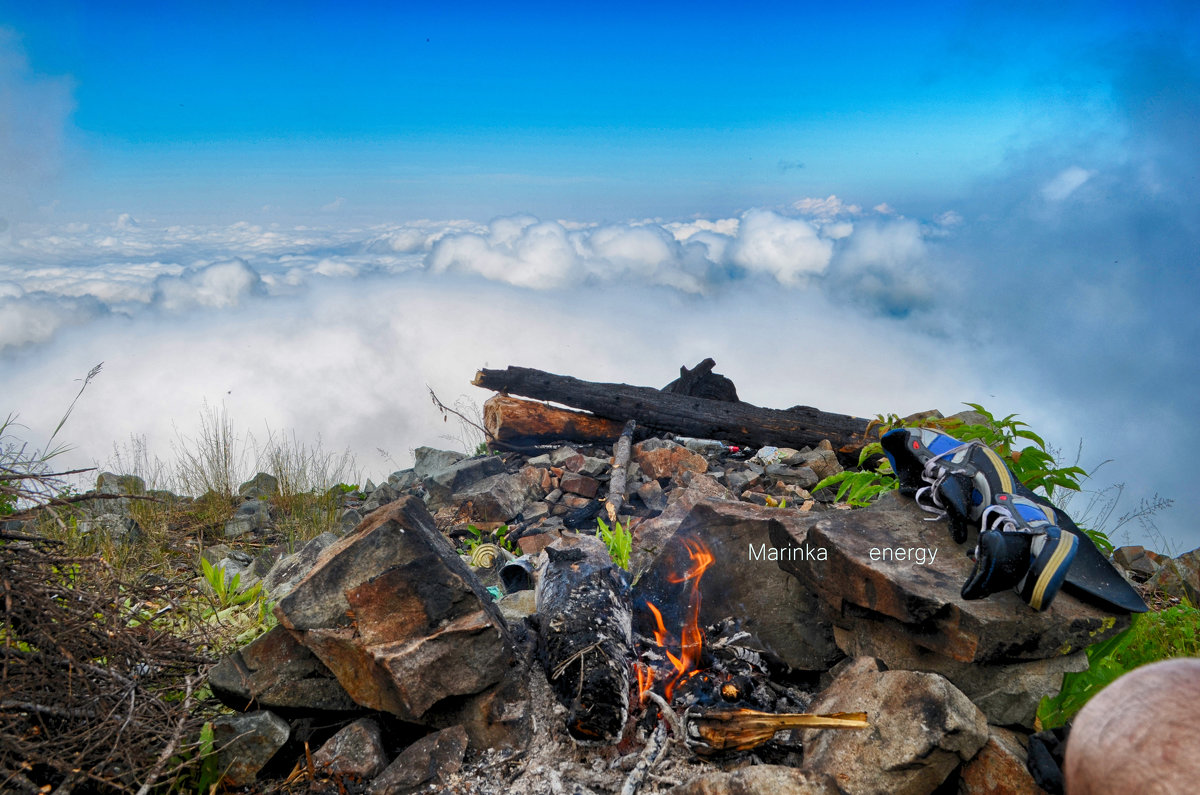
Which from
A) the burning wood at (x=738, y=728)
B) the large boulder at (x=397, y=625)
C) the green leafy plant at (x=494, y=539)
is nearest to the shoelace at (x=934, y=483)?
the burning wood at (x=738, y=728)

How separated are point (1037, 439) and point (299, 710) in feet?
15.9

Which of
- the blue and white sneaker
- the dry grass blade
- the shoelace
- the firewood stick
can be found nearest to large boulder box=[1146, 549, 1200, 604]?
the shoelace

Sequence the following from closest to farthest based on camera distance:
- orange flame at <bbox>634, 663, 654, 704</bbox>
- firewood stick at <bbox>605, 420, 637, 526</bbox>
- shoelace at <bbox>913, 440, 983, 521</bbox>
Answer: orange flame at <bbox>634, 663, 654, 704</bbox>
shoelace at <bbox>913, 440, 983, 521</bbox>
firewood stick at <bbox>605, 420, 637, 526</bbox>

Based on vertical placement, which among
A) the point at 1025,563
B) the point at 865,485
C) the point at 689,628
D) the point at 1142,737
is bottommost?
the point at 689,628

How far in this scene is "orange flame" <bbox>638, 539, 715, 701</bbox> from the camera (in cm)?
367

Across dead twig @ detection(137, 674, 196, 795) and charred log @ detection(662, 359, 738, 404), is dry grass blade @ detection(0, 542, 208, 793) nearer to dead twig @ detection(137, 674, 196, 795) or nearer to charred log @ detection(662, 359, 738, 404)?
dead twig @ detection(137, 674, 196, 795)

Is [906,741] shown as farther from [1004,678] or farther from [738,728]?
[1004,678]

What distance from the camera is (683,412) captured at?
10.1 meters

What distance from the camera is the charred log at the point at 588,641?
10.7 feet

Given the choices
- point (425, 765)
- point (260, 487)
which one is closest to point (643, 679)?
point (425, 765)

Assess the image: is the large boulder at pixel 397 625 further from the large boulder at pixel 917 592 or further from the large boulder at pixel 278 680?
the large boulder at pixel 917 592

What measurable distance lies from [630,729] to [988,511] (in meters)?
2.11

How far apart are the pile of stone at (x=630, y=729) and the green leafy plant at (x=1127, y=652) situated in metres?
0.07

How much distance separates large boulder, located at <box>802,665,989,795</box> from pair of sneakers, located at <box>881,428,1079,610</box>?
24.7 inches
